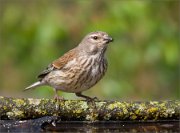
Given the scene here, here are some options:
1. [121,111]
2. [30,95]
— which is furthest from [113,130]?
[30,95]

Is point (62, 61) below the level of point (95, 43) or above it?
below

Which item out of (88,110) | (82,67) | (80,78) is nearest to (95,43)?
(82,67)

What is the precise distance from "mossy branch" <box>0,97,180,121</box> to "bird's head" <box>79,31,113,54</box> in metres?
1.04

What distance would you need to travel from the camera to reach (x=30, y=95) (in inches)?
432

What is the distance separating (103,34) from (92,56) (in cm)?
27

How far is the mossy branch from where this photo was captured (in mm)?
6910

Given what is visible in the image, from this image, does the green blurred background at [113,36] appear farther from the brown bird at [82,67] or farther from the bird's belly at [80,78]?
the bird's belly at [80,78]

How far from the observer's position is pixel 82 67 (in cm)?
795

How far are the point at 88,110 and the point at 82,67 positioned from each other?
975mm

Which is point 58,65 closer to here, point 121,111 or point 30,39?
point 121,111

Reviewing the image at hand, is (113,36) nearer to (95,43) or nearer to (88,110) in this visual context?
(95,43)

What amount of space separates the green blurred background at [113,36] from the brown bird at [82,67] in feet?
4.18

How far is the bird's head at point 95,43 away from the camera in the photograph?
805 centimetres

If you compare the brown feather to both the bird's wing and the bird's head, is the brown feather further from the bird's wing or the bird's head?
the bird's head
